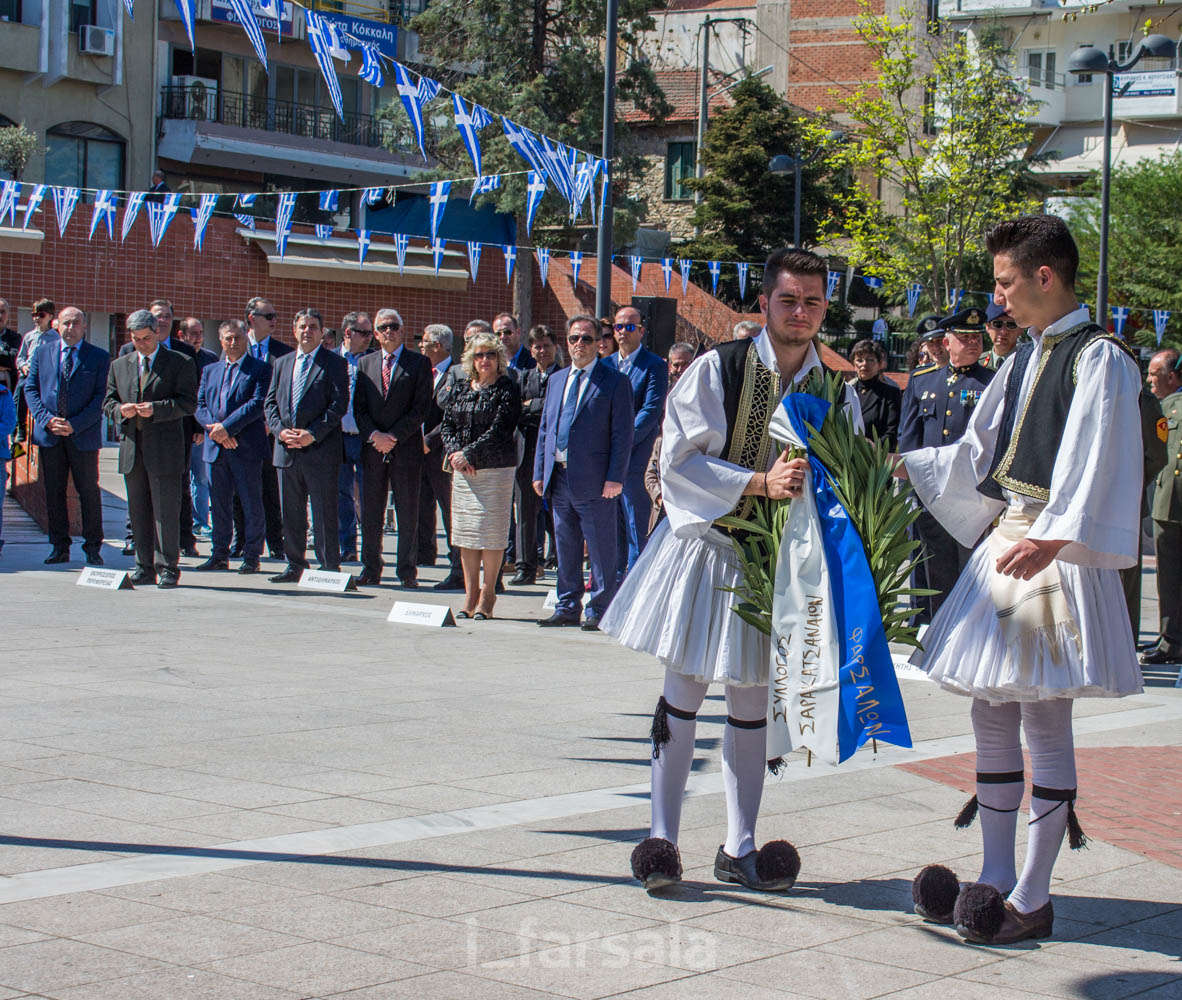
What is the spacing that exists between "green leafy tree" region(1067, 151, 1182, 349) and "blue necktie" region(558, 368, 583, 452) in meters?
35.6

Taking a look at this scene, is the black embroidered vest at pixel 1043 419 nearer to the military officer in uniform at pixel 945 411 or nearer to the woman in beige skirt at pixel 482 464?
the military officer in uniform at pixel 945 411

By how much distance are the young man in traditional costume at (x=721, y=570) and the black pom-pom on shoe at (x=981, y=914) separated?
0.60m

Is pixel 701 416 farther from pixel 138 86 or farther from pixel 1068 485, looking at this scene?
pixel 138 86

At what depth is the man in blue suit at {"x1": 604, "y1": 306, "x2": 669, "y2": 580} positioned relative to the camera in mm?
12422

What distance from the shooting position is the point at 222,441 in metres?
13.5

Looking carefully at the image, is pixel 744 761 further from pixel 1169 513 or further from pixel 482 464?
pixel 1169 513

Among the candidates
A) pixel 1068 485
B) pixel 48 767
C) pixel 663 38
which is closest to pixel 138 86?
pixel 663 38

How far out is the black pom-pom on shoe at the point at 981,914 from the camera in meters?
4.46

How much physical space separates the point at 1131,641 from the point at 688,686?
1.36 metres

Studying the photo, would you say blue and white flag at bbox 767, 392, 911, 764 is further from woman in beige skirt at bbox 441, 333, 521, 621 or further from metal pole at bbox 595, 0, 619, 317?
metal pole at bbox 595, 0, 619, 317

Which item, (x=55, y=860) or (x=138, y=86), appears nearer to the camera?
(x=55, y=860)

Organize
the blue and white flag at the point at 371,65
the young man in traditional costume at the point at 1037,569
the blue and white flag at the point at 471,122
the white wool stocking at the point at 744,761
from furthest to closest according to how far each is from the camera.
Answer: the blue and white flag at the point at 471,122
the blue and white flag at the point at 371,65
the white wool stocking at the point at 744,761
the young man in traditional costume at the point at 1037,569

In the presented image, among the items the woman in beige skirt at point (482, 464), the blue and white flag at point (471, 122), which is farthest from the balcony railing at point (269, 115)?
the woman in beige skirt at point (482, 464)

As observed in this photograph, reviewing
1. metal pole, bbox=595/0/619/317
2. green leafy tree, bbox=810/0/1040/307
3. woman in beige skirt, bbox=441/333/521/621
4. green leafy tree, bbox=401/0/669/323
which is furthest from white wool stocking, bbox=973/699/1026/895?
green leafy tree, bbox=810/0/1040/307
